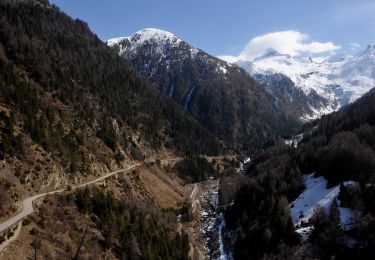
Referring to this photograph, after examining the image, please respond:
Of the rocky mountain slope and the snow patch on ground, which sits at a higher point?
the rocky mountain slope

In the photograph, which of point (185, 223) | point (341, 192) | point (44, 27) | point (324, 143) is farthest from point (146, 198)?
point (44, 27)

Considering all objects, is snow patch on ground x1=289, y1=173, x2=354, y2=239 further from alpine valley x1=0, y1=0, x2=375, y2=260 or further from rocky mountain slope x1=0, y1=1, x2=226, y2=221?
rocky mountain slope x1=0, y1=1, x2=226, y2=221

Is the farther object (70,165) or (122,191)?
(122,191)

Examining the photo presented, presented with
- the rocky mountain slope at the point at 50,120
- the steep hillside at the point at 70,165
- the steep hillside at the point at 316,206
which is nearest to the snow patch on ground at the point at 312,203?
the steep hillside at the point at 316,206

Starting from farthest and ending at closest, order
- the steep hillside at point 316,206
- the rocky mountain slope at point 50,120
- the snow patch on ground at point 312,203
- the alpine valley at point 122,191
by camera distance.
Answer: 1. the snow patch on ground at point 312,203
2. the rocky mountain slope at point 50,120
3. the steep hillside at point 316,206
4. the alpine valley at point 122,191

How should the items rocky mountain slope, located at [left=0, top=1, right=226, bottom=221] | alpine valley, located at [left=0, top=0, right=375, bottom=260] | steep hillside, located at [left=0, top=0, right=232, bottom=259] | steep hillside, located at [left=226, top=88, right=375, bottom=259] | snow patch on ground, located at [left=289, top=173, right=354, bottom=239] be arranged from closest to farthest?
steep hillside, located at [left=0, top=0, right=232, bottom=259]
alpine valley, located at [left=0, top=0, right=375, bottom=260]
steep hillside, located at [left=226, top=88, right=375, bottom=259]
rocky mountain slope, located at [left=0, top=1, right=226, bottom=221]
snow patch on ground, located at [left=289, top=173, right=354, bottom=239]

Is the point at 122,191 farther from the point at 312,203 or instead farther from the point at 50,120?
the point at 312,203

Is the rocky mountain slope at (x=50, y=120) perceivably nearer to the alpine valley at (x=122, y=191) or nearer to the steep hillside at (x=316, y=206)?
the alpine valley at (x=122, y=191)

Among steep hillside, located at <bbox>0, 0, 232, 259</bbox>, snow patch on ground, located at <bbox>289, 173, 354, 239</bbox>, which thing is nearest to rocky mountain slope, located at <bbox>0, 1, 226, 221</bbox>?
steep hillside, located at <bbox>0, 0, 232, 259</bbox>

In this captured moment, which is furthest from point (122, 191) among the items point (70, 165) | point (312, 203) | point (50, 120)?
point (312, 203)
